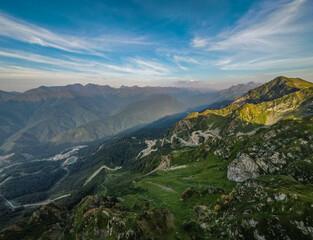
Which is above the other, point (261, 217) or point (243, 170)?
point (261, 217)

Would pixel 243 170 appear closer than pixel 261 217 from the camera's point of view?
No

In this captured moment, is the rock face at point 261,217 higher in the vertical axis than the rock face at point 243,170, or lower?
higher

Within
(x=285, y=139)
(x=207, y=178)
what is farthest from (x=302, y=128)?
(x=207, y=178)

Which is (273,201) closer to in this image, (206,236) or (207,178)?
(206,236)

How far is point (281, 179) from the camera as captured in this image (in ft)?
228

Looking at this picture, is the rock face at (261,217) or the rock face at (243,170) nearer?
Answer: the rock face at (261,217)

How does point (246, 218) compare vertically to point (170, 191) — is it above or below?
above

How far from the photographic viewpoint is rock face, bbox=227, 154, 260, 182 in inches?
3777

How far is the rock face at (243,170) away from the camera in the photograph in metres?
95.9

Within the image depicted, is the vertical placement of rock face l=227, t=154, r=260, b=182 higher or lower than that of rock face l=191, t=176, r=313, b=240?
lower

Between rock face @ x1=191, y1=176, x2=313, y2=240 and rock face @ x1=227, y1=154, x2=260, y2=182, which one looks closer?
rock face @ x1=191, y1=176, x2=313, y2=240

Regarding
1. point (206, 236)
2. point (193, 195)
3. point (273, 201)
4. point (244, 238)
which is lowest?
point (193, 195)

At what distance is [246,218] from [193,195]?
3921cm

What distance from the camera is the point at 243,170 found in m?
98.5
